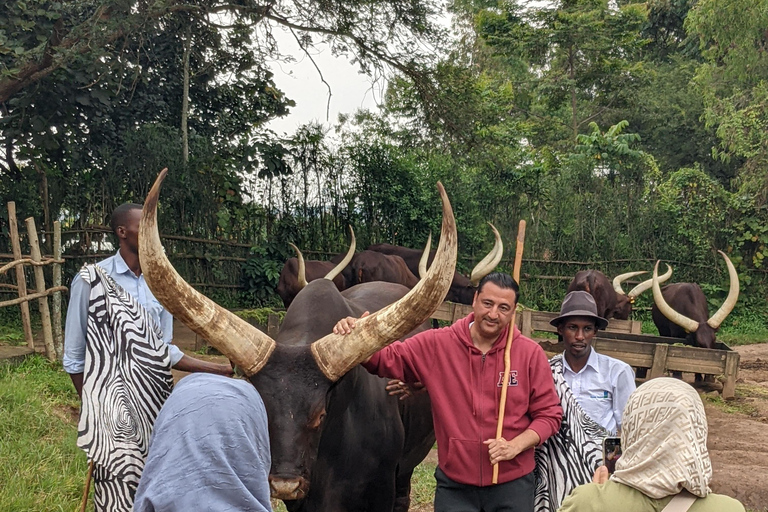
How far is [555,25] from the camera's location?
19.2 meters

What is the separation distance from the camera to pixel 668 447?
6.66ft

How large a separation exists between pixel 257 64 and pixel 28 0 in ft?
14.3

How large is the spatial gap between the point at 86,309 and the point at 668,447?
224 cm

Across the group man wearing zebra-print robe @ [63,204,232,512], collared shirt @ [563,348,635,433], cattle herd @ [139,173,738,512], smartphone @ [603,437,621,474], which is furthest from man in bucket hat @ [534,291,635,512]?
man wearing zebra-print robe @ [63,204,232,512]

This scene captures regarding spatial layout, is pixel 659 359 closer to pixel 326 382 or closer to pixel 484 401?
pixel 484 401

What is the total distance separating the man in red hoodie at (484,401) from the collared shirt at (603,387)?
33cm

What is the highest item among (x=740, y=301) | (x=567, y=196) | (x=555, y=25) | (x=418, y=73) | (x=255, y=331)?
(x=555, y=25)

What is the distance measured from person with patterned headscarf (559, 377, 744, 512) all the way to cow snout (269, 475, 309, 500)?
1.22 m

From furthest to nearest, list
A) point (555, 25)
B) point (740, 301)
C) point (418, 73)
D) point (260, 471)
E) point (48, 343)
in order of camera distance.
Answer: point (555, 25) < point (740, 301) < point (418, 73) < point (48, 343) < point (260, 471)

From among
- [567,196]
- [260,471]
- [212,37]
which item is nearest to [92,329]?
[260,471]

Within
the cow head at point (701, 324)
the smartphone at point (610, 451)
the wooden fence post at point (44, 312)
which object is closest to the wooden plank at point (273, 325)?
the wooden fence post at point (44, 312)

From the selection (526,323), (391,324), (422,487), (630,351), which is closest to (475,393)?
(391,324)

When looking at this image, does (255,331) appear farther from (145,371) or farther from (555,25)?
(555,25)

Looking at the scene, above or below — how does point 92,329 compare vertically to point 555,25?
below
